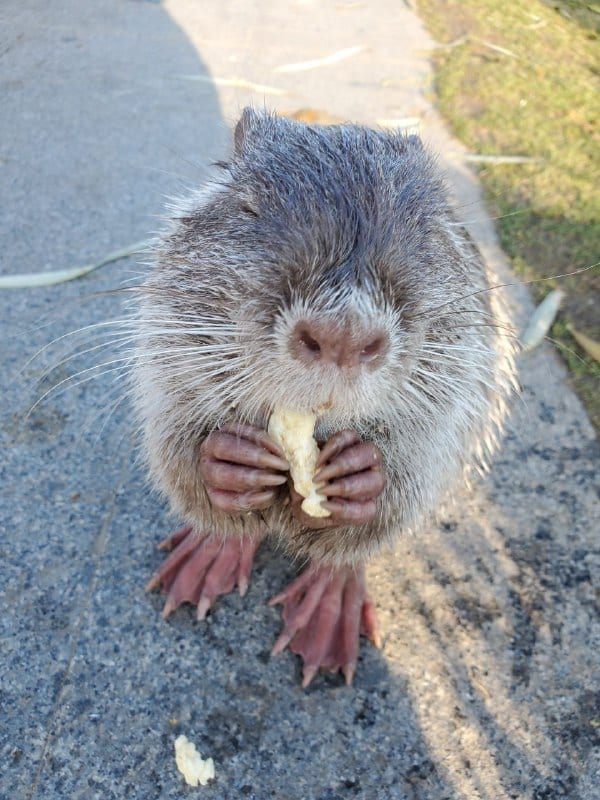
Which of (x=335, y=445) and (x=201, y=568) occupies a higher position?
(x=335, y=445)

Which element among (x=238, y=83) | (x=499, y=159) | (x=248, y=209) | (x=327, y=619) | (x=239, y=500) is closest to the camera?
(x=248, y=209)

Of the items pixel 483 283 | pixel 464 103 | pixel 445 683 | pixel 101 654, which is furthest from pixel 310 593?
pixel 464 103

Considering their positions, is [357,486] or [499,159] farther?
[499,159]

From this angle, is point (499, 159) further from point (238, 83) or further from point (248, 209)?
point (248, 209)

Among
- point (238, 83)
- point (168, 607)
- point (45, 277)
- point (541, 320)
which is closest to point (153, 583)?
point (168, 607)

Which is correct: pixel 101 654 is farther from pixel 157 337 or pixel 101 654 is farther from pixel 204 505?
pixel 157 337

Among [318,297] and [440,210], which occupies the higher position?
[318,297]

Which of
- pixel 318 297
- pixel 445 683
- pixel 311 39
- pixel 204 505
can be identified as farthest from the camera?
pixel 311 39

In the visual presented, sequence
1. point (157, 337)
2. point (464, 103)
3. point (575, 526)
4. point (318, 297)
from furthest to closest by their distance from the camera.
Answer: point (464, 103) < point (575, 526) < point (157, 337) < point (318, 297)
